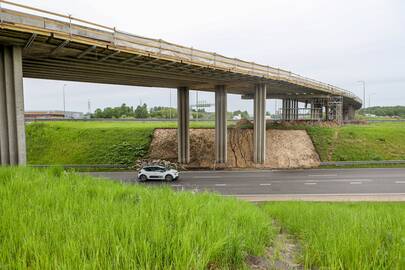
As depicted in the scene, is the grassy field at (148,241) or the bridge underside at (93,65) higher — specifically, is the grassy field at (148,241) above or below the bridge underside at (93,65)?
below

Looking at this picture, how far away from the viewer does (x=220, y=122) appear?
101 ft

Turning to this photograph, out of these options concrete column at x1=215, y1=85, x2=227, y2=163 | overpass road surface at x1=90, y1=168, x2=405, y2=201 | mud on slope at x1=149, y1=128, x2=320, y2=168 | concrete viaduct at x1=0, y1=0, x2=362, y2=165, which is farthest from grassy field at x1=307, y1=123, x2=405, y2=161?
concrete column at x1=215, y1=85, x2=227, y2=163

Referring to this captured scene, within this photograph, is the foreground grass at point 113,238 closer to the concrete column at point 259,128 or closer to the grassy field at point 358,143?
the concrete column at point 259,128

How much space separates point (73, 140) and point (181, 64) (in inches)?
988

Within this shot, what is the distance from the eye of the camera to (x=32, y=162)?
32.4 m

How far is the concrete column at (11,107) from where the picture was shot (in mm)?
13482

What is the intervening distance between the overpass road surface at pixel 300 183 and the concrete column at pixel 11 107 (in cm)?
917

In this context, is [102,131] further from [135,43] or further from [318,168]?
[318,168]

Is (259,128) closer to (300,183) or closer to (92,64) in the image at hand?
(300,183)

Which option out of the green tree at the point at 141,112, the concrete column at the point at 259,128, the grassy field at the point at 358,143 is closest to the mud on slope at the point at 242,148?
the concrete column at the point at 259,128

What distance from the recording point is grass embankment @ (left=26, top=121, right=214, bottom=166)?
31.9 metres

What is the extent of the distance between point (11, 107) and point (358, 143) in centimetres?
3858

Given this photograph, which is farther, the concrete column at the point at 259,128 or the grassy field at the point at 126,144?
the grassy field at the point at 126,144

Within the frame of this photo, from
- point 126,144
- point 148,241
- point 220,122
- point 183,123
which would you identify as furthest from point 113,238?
point 126,144
